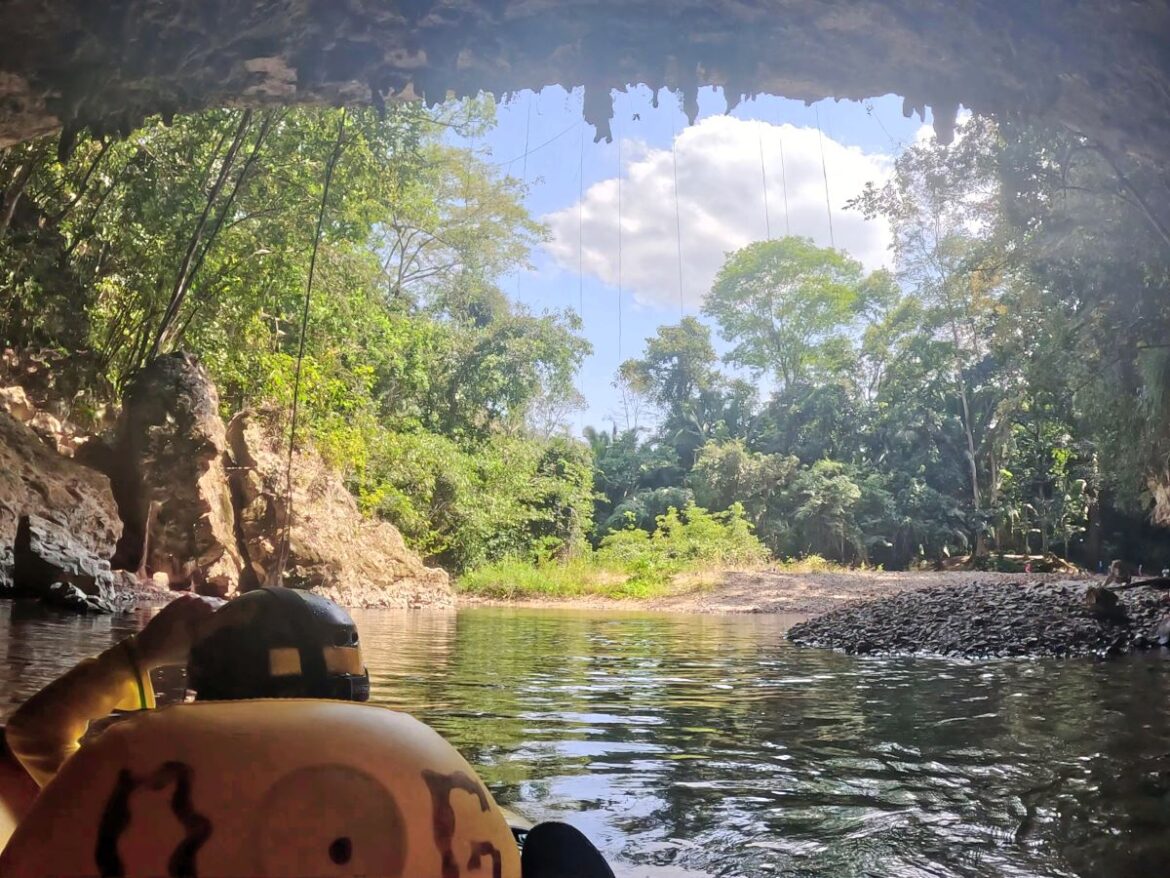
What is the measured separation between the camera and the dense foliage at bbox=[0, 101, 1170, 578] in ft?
35.6

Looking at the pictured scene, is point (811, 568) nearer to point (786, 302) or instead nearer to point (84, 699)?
point (786, 302)

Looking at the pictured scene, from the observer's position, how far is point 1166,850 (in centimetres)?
268

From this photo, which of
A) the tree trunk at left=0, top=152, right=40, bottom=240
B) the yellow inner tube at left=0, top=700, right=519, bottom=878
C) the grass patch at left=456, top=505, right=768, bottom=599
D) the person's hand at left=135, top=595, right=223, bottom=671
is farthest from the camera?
the grass patch at left=456, top=505, right=768, bottom=599

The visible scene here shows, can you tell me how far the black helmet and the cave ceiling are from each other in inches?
241

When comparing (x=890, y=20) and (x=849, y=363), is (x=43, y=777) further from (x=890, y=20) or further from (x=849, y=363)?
(x=849, y=363)

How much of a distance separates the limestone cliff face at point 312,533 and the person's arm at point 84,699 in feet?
50.0

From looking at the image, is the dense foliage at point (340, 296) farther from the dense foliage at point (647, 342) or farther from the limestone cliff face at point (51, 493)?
the limestone cliff face at point (51, 493)

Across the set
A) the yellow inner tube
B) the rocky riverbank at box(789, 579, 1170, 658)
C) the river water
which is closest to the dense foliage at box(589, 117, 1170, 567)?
the rocky riverbank at box(789, 579, 1170, 658)

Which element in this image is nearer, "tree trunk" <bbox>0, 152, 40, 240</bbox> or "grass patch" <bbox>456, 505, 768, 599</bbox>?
"tree trunk" <bbox>0, 152, 40, 240</bbox>

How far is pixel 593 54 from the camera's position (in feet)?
22.8

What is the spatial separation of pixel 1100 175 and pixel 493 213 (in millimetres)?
22281

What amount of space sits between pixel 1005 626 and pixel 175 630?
32.6 ft

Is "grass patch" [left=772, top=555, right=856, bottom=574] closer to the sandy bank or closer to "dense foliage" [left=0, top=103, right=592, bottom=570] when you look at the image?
the sandy bank

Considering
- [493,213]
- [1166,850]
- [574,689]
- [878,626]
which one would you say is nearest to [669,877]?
[1166,850]
